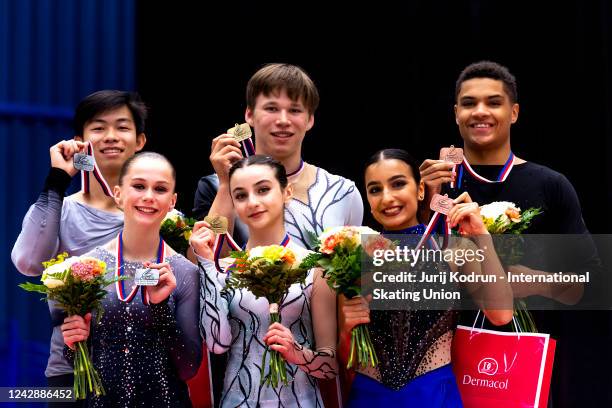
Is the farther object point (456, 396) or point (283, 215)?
point (283, 215)

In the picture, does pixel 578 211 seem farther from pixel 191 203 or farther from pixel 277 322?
pixel 191 203

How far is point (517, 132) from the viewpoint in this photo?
5.44 metres

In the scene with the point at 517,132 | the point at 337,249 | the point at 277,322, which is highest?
the point at 517,132

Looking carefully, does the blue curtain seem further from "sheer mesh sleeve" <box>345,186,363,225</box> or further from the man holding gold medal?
"sheer mesh sleeve" <box>345,186,363,225</box>

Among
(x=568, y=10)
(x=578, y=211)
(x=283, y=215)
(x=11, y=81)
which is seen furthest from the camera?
(x=11, y=81)

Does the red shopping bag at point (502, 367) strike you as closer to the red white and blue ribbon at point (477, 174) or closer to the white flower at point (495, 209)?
the white flower at point (495, 209)

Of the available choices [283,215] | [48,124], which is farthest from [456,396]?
[48,124]

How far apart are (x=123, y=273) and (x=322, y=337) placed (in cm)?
76

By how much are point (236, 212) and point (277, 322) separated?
1.99 ft

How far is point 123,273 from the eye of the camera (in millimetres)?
3471

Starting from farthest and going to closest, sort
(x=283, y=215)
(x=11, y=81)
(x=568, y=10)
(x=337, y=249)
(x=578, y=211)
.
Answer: (x=11, y=81) < (x=568, y=10) < (x=578, y=211) < (x=283, y=215) < (x=337, y=249)

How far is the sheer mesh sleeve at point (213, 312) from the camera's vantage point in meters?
3.37

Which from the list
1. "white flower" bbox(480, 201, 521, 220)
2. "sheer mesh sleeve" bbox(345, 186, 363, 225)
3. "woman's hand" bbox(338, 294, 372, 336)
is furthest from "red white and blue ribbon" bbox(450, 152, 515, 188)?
"woman's hand" bbox(338, 294, 372, 336)

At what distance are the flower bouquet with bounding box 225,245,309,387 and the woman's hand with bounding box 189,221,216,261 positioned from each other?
0.20 meters
